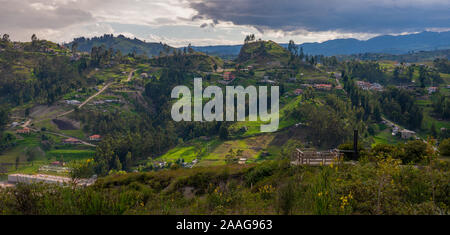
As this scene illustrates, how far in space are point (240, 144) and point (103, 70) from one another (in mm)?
83710

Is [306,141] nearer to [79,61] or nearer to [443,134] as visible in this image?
[443,134]

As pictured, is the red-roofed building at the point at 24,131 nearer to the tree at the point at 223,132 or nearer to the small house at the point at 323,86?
the tree at the point at 223,132

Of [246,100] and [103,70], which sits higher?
[103,70]

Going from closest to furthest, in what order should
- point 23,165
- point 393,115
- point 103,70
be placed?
point 23,165
point 393,115
point 103,70

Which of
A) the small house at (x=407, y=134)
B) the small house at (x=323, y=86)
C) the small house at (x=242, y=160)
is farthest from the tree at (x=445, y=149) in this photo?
the small house at (x=323, y=86)

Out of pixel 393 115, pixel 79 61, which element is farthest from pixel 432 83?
pixel 79 61

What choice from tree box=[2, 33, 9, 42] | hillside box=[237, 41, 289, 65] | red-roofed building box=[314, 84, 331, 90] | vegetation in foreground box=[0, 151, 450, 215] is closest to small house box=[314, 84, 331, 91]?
→ red-roofed building box=[314, 84, 331, 90]

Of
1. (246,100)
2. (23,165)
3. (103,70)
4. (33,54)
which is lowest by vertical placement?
(23,165)

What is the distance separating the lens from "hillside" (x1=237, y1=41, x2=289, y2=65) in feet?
466

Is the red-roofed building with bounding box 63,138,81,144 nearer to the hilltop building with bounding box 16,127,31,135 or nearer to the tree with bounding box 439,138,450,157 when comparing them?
the hilltop building with bounding box 16,127,31,135

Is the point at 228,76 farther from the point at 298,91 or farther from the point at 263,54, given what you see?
the point at 263,54

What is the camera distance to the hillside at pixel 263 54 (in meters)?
142

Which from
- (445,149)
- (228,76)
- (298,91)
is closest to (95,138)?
(228,76)
